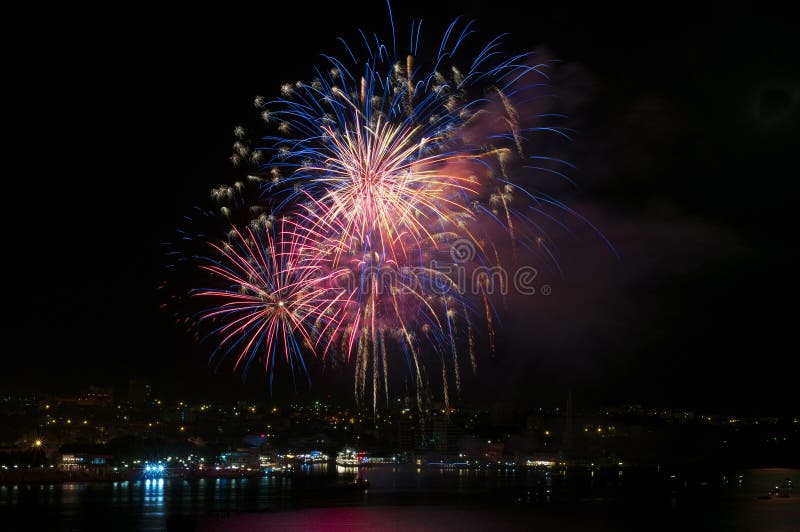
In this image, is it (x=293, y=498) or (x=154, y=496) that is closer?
(x=293, y=498)

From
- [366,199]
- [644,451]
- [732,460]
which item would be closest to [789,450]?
[732,460]

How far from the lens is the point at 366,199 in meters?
23.4

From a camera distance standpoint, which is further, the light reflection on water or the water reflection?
the water reflection

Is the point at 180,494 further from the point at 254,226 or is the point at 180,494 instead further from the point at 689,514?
the point at 254,226

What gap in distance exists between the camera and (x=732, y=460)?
135 metres

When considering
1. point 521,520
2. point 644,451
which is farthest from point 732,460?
point 521,520

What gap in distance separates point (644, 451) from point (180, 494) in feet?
338

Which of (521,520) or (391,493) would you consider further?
(391,493)

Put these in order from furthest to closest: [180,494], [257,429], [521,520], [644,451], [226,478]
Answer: [644,451] < [257,429] < [226,478] < [180,494] < [521,520]

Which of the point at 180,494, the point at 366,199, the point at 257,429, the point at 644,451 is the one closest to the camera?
the point at 366,199

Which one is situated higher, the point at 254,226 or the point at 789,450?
the point at 254,226

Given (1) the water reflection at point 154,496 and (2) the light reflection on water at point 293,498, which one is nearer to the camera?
(2) the light reflection on water at point 293,498

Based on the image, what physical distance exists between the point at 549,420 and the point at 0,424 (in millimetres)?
95228

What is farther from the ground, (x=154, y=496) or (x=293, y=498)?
(x=154, y=496)
